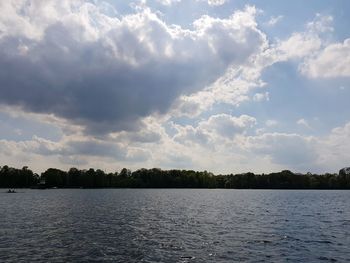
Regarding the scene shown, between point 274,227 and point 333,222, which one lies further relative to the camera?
point 333,222

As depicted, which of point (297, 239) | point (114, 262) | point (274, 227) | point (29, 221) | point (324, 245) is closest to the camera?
point (114, 262)

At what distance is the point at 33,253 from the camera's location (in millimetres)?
41469

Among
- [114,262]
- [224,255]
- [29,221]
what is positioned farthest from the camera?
[29,221]

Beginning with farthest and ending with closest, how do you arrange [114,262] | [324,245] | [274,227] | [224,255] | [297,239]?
[274,227] → [297,239] → [324,245] → [224,255] → [114,262]

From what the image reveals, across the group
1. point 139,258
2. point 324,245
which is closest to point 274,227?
point 324,245

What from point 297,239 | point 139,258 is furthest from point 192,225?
point 139,258

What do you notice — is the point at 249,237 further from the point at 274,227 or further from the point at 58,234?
the point at 58,234

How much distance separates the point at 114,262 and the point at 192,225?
3102 cm

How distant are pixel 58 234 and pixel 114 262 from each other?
2012 centimetres

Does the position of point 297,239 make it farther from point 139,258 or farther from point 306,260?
point 139,258

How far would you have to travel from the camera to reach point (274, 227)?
65.3 metres

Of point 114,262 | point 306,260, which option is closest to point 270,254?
point 306,260

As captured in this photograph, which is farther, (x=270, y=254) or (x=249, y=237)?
(x=249, y=237)

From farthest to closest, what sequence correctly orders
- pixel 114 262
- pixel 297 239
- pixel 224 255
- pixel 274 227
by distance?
pixel 274 227
pixel 297 239
pixel 224 255
pixel 114 262
